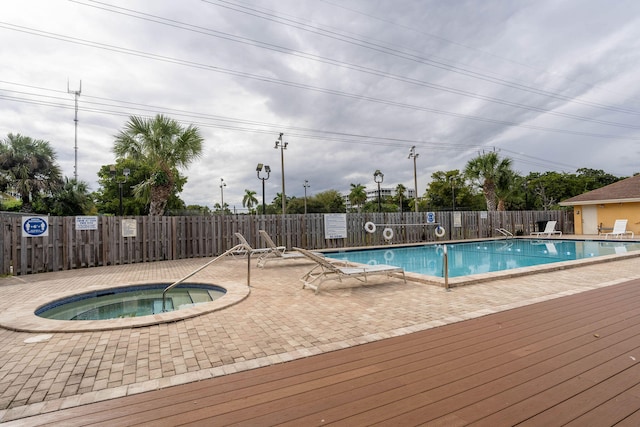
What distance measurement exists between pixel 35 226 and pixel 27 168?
14999 millimetres

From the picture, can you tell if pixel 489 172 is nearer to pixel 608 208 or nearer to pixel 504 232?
pixel 504 232

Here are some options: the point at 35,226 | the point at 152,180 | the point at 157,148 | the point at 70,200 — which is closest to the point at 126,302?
the point at 35,226

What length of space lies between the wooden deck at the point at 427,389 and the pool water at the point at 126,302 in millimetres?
3877

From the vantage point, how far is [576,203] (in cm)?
2212

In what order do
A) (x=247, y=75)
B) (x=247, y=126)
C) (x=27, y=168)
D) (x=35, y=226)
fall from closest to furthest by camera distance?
(x=35, y=226) → (x=247, y=75) → (x=247, y=126) → (x=27, y=168)

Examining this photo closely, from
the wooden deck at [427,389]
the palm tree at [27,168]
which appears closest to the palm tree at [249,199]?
the palm tree at [27,168]

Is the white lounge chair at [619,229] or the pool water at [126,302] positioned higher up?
the white lounge chair at [619,229]

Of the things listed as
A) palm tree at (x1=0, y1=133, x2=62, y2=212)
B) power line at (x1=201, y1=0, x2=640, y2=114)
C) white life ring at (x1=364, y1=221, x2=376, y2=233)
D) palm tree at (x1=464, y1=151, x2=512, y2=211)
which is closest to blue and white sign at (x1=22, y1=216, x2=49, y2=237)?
power line at (x1=201, y1=0, x2=640, y2=114)

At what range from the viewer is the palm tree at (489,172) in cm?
2275

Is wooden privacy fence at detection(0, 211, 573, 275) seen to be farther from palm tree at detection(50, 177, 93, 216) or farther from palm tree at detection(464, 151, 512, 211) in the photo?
A: palm tree at detection(50, 177, 93, 216)

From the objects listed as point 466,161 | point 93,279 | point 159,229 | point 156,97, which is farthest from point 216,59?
point 466,161

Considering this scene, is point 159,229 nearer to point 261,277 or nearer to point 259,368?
point 261,277

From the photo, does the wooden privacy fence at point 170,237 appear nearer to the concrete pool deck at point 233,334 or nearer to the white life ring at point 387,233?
the white life ring at point 387,233

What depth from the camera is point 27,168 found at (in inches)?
754
